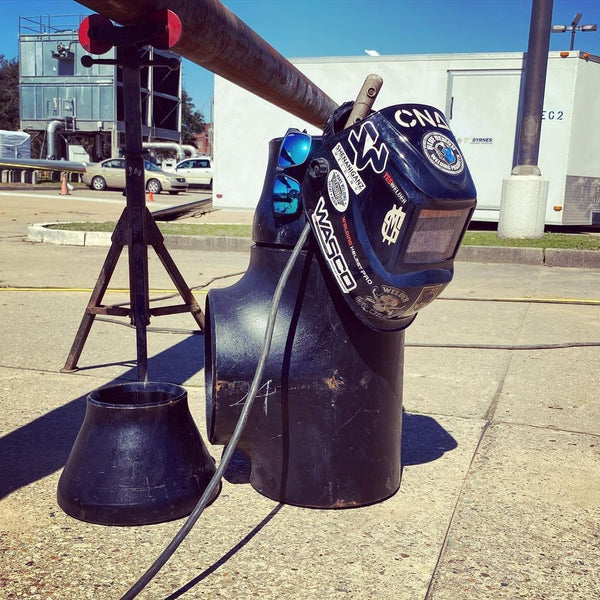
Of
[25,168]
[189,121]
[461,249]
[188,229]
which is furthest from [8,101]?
[461,249]

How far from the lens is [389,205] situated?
6.47 feet

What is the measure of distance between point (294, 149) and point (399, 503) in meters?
1.26

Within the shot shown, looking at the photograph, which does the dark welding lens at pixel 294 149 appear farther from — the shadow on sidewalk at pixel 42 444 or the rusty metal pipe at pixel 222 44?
the shadow on sidewalk at pixel 42 444

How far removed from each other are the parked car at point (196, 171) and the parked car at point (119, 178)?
2318mm

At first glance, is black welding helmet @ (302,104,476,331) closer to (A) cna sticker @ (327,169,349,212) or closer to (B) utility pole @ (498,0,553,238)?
(A) cna sticker @ (327,169,349,212)

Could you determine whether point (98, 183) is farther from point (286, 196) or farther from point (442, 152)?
point (442, 152)

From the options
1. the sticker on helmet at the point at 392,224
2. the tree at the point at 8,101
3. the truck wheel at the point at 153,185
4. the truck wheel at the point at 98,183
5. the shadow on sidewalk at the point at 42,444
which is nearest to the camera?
the sticker on helmet at the point at 392,224

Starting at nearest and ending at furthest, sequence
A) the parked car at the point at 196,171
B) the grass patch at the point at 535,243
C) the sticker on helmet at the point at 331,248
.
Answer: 1. the sticker on helmet at the point at 331,248
2. the grass patch at the point at 535,243
3. the parked car at the point at 196,171

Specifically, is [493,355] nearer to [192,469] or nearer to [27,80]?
[192,469]

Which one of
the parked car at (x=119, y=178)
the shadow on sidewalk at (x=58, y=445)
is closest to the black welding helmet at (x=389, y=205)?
the shadow on sidewalk at (x=58, y=445)

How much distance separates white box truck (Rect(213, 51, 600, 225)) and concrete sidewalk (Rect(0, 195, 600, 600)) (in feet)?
31.2

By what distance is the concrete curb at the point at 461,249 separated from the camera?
31.6ft

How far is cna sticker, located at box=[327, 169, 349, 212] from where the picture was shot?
2.05m

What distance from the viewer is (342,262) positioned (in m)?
2.10
